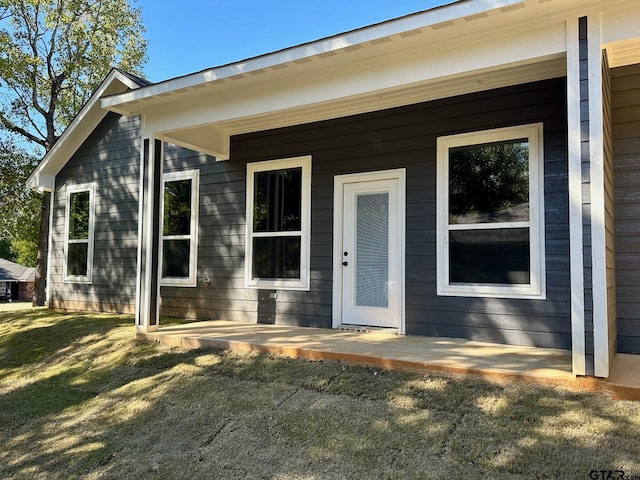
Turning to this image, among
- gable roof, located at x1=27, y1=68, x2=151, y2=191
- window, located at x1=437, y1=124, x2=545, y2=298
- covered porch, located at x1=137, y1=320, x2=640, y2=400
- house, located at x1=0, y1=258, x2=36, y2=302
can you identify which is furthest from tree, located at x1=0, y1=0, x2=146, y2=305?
house, located at x1=0, y1=258, x2=36, y2=302

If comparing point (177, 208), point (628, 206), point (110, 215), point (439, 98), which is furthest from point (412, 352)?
point (110, 215)

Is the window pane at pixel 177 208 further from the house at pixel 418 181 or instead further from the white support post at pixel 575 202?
the white support post at pixel 575 202

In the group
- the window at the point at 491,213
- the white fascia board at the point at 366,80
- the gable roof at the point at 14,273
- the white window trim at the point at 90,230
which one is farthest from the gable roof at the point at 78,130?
the gable roof at the point at 14,273

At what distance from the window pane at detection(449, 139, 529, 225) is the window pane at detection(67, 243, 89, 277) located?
629 centimetres

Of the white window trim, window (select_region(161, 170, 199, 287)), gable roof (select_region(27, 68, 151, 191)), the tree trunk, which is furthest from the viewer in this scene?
the tree trunk

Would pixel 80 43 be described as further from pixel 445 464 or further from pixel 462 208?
pixel 445 464

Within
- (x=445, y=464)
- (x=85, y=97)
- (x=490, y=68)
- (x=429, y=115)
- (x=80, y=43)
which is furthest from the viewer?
(x=85, y=97)

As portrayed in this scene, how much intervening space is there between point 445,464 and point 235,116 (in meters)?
3.59

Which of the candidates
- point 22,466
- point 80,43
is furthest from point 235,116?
point 80,43

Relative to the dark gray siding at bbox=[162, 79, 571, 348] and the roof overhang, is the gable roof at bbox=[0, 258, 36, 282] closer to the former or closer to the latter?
the dark gray siding at bbox=[162, 79, 571, 348]

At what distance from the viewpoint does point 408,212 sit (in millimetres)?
5020

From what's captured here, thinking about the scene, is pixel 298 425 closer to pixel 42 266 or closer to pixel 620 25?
pixel 620 25

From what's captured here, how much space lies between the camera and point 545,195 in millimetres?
4305

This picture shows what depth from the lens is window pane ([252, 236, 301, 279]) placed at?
229 inches
